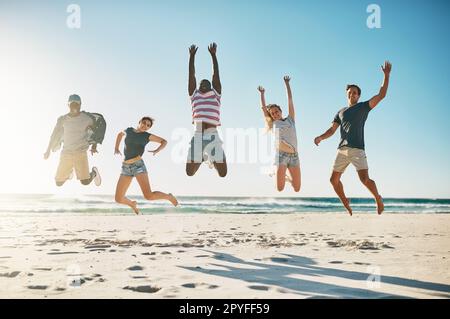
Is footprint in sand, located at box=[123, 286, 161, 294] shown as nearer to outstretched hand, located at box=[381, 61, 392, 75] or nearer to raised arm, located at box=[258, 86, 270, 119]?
raised arm, located at box=[258, 86, 270, 119]

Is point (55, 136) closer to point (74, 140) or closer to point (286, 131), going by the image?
point (74, 140)

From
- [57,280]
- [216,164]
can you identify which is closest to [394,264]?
[216,164]

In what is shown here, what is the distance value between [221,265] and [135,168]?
3.34m

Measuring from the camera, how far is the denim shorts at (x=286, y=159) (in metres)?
6.91

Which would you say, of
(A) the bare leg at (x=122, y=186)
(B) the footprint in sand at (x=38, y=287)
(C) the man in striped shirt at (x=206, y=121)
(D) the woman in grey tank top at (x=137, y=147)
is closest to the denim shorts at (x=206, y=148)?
(C) the man in striped shirt at (x=206, y=121)

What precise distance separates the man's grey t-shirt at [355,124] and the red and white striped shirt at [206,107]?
6.65ft

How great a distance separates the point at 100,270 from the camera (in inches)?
313

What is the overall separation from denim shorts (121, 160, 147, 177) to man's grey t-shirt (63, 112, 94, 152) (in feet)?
2.49

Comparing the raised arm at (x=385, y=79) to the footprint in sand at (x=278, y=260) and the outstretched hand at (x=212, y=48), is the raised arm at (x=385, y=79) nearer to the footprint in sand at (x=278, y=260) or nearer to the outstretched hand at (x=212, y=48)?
the outstretched hand at (x=212, y=48)

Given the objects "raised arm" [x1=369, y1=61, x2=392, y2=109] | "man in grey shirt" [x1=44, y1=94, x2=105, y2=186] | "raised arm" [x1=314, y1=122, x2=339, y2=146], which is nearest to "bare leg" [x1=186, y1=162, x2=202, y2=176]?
"man in grey shirt" [x1=44, y1=94, x2=105, y2=186]

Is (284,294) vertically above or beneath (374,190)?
beneath
